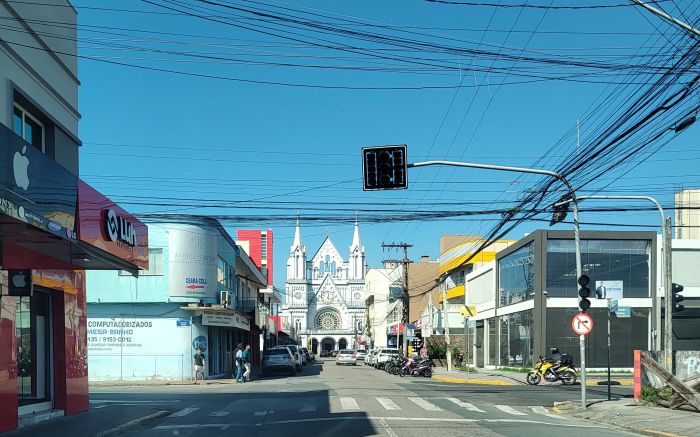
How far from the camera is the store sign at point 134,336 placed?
109 feet

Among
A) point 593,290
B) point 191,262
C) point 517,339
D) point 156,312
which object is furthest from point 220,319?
point 593,290

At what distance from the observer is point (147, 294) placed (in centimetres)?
3325

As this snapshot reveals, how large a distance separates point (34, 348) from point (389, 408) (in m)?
8.68

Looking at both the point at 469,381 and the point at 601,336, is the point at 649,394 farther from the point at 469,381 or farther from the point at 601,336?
the point at 601,336

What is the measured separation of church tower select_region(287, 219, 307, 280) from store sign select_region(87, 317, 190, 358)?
117 metres

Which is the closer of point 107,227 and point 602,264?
point 107,227

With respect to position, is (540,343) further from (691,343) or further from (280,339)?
(280,339)

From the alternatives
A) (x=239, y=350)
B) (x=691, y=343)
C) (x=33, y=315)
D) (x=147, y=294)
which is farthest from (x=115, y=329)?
(x=691, y=343)

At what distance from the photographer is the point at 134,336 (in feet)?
109

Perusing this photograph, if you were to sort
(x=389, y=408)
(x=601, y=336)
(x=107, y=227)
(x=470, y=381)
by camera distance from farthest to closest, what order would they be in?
(x=601, y=336) → (x=470, y=381) → (x=389, y=408) → (x=107, y=227)

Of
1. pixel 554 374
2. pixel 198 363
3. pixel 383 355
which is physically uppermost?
pixel 198 363

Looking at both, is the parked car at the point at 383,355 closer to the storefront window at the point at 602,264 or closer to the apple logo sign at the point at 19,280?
the storefront window at the point at 602,264

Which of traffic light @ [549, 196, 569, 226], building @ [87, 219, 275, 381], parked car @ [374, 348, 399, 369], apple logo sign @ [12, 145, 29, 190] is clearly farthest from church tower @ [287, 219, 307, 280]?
apple logo sign @ [12, 145, 29, 190]

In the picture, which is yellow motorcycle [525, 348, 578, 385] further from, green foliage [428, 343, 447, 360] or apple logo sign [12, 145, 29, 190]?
green foliage [428, 343, 447, 360]
